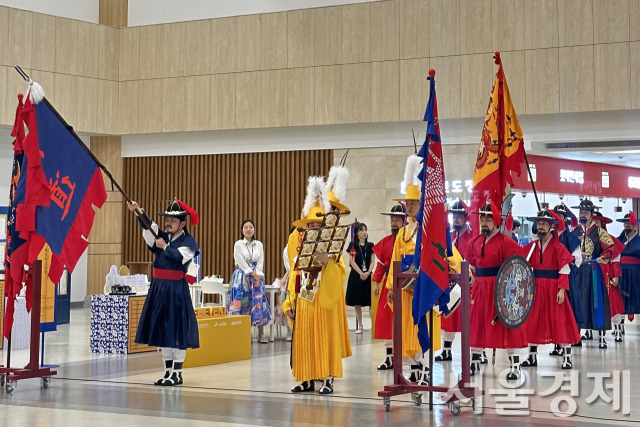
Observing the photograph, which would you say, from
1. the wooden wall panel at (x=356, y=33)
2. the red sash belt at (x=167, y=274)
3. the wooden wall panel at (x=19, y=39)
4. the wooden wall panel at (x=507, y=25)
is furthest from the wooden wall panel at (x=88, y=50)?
the red sash belt at (x=167, y=274)

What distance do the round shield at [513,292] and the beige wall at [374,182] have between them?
807 cm

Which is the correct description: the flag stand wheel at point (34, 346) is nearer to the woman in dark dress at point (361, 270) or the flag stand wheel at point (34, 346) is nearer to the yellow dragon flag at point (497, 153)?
the yellow dragon flag at point (497, 153)

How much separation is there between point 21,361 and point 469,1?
9.36 metres

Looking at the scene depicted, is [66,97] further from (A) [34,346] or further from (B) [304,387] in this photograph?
(B) [304,387]

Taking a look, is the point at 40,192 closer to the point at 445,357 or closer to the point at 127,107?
the point at 445,357

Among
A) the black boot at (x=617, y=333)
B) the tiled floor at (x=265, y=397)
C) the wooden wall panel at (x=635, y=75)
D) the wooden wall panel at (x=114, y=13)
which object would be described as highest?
the wooden wall panel at (x=114, y=13)

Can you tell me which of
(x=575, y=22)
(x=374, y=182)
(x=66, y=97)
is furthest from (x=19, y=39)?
(x=575, y=22)

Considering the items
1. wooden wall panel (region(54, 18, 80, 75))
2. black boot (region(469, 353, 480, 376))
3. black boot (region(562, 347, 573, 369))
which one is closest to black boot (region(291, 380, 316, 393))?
black boot (region(469, 353, 480, 376))

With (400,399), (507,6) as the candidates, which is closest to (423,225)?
(400,399)

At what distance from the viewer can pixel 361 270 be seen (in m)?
12.5

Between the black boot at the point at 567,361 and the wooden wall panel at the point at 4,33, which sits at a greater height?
the wooden wall panel at the point at 4,33

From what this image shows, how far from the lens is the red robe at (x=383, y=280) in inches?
321

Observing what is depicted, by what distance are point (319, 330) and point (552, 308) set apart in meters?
2.93

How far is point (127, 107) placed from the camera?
17422mm
